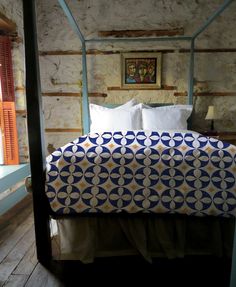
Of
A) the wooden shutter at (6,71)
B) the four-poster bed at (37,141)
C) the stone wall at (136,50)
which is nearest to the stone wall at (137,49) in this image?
the stone wall at (136,50)

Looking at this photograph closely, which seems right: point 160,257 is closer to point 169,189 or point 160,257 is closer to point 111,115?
point 169,189

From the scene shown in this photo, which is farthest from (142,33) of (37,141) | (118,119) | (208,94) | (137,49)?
(37,141)

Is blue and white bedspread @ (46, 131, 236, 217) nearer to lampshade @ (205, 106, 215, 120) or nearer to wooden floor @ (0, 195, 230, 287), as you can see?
wooden floor @ (0, 195, 230, 287)

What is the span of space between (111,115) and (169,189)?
1503 mm

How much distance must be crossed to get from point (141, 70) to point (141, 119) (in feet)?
2.78

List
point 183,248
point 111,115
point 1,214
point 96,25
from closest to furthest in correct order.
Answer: point 183,248, point 1,214, point 111,115, point 96,25

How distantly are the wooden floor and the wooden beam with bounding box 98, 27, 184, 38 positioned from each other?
276cm

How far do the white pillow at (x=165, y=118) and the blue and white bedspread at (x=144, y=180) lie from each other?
1265 mm

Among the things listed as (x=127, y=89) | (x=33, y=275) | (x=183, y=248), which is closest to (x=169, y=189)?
(x=183, y=248)

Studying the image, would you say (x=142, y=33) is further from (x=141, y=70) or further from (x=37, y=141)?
(x=37, y=141)

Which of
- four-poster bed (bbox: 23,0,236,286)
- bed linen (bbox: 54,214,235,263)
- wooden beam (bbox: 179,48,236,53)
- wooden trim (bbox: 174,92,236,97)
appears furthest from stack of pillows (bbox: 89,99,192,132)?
bed linen (bbox: 54,214,235,263)

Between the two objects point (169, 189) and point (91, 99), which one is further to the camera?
point (91, 99)

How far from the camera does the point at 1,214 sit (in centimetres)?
219

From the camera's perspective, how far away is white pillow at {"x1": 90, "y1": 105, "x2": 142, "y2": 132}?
8.60ft
